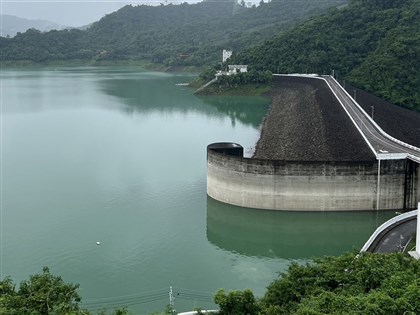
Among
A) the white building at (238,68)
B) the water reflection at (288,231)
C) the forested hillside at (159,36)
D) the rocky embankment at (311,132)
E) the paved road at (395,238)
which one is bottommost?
the water reflection at (288,231)

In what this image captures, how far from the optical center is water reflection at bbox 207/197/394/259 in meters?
22.3

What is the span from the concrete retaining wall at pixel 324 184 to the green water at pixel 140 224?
1.82 ft

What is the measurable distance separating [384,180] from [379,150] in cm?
216

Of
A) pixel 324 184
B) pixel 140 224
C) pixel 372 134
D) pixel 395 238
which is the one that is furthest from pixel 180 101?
pixel 395 238

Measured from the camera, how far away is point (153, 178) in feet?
102

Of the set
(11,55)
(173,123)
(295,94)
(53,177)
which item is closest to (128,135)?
(173,123)

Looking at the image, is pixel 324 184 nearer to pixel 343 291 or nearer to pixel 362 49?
pixel 343 291

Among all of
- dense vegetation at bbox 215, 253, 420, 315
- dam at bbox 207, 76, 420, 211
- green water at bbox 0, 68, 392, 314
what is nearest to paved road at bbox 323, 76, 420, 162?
dam at bbox 207, 76, 420, 211

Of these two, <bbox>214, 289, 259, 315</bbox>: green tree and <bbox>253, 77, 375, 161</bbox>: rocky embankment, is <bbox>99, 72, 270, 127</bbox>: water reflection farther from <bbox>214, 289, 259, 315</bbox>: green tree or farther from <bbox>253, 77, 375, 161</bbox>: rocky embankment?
<bbox>214, 289, 259, 315</bbox>: green tree

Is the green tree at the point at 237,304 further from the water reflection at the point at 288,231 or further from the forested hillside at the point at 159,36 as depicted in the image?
the forested hillside at the point at 159,36

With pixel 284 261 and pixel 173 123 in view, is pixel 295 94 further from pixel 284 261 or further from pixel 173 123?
pixel 284 261

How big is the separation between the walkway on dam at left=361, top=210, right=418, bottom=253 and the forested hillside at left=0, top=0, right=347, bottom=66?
97.0 m

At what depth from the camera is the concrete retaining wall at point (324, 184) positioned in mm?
24484

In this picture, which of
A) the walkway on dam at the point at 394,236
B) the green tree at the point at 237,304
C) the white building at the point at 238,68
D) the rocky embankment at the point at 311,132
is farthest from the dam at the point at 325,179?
the white building at the point at 238,68
